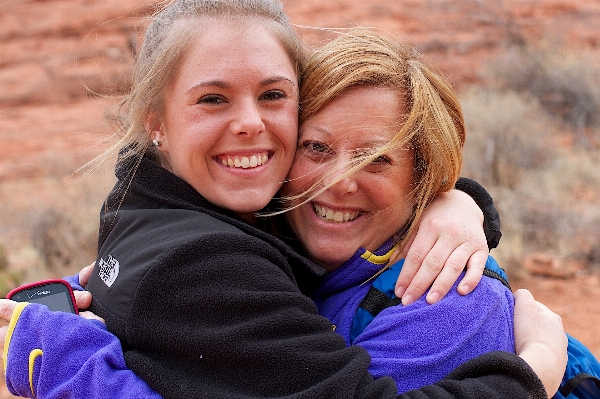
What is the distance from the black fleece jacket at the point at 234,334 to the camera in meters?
1.62

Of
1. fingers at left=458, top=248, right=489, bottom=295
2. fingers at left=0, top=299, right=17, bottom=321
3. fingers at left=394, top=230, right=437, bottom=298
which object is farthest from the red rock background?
fingers at left=458, top=248, right=489, bottom=295

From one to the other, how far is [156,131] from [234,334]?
3.00ft

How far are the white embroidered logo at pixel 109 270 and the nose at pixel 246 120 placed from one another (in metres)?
0.54

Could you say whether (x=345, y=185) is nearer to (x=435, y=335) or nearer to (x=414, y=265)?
(x=414, y=265)

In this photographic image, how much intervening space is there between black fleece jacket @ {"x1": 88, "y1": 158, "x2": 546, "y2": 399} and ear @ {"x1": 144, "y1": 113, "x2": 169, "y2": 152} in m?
0.52

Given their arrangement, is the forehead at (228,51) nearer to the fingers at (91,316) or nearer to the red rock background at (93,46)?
the fingers at (91,316)

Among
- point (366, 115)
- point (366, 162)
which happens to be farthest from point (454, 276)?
point (366, 115)

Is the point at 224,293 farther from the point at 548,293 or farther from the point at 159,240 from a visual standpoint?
the point at 548,293

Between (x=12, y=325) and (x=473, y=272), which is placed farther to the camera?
(x=473, y=272)

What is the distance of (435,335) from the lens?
6.06 feet

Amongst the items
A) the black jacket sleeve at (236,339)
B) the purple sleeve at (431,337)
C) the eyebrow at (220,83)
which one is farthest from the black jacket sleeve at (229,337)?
the eyebrow at (220,83)

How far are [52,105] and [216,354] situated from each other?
553 inches

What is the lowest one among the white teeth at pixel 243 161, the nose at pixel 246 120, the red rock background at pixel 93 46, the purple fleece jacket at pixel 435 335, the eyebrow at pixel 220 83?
the red rock background at pixel 93 46

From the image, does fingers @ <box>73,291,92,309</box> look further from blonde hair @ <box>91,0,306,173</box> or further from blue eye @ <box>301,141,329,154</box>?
blue eye @ <box>301,141,329,154</box>
